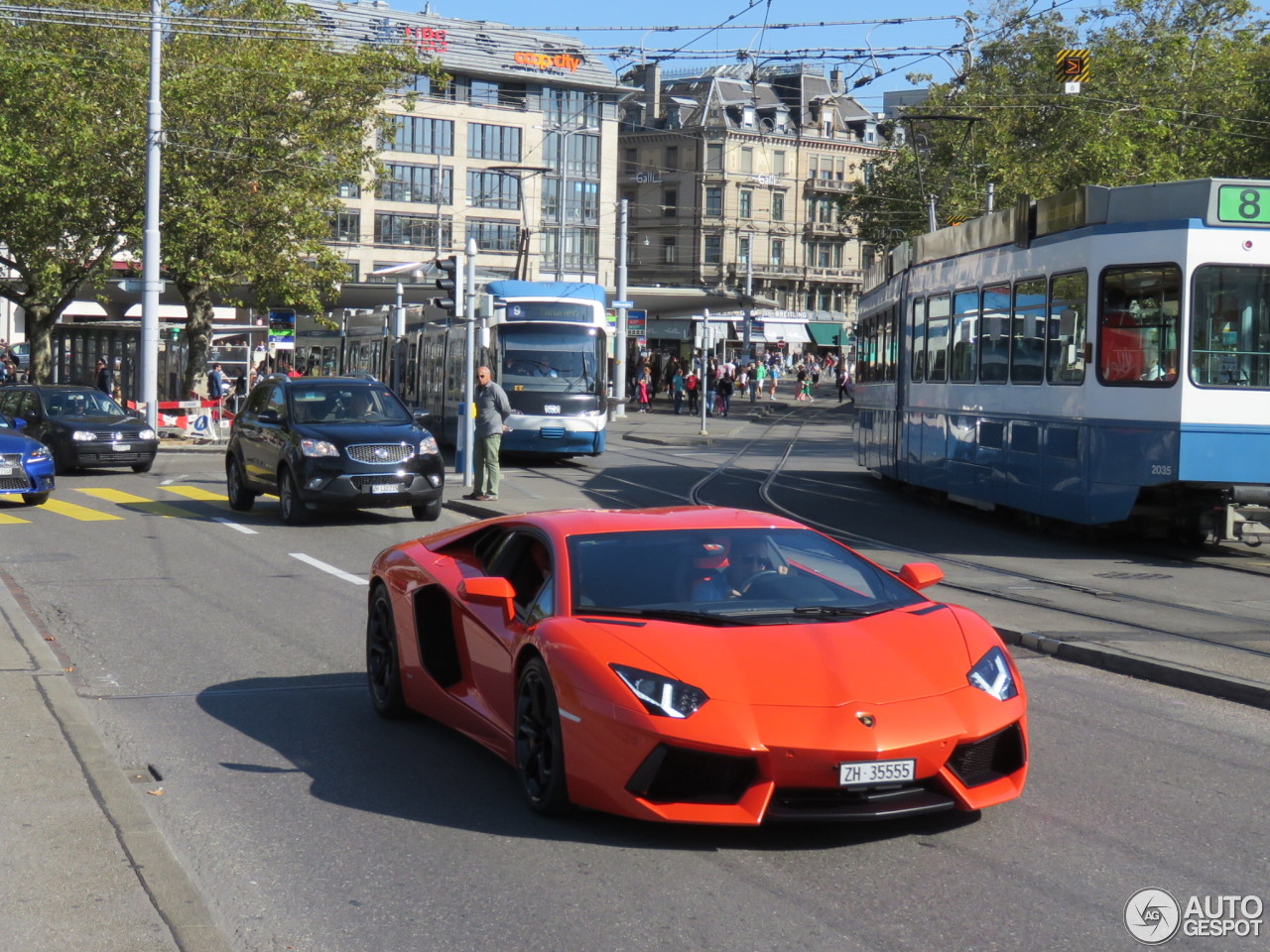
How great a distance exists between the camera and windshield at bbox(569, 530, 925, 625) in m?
6.20

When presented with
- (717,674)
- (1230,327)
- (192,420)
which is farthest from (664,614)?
(192,420)

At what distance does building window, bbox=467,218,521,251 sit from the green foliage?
157 ft

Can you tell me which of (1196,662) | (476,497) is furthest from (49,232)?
(1196,662)

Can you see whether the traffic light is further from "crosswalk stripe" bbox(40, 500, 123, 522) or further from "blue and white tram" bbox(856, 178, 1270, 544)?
"blue and white tram" bbox(856, 178, 1270, 544)

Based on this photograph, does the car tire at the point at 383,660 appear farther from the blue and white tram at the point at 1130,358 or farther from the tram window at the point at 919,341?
the tram window at the point at 919,341

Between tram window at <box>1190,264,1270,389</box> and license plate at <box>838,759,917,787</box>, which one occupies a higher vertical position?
tram window at <box>1190,264,1270,389</box>

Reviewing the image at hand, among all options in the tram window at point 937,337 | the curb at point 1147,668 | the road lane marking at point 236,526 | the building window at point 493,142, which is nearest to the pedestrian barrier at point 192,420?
the road lane marking at point 236,526

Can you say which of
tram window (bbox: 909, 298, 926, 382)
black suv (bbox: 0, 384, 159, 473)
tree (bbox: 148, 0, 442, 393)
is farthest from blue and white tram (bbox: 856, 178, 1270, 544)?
tree (bbox: 148, 0, 442, 393)

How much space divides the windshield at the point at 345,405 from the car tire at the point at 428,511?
1096 mm

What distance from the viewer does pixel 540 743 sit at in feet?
19.6

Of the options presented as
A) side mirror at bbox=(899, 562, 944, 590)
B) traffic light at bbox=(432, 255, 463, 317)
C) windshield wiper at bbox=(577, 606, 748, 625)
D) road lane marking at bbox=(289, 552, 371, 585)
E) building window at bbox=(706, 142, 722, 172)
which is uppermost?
building window at bbox=(706, 142, 722, 172)

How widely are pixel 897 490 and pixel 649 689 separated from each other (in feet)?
64.0

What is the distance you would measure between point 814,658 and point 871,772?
0.54m

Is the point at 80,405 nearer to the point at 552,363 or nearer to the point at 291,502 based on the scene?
the point at 552,363
